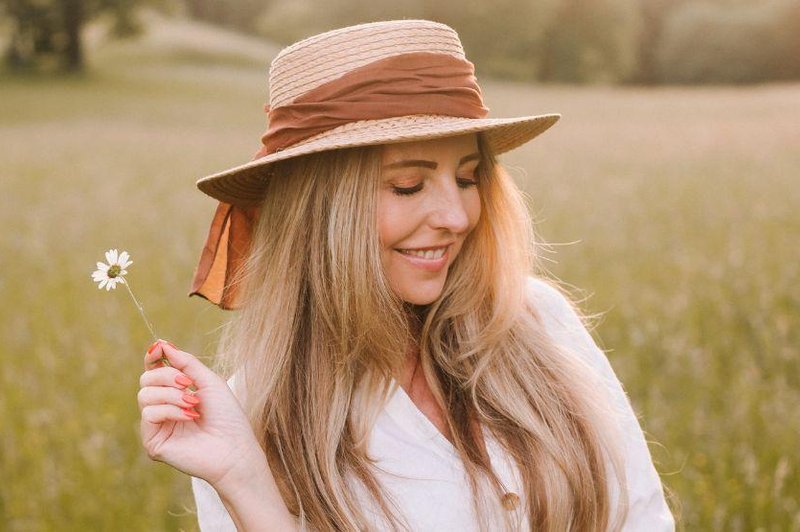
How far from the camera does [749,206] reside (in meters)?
9.32

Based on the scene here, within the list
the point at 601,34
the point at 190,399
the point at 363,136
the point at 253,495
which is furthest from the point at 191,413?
the point at 601,34

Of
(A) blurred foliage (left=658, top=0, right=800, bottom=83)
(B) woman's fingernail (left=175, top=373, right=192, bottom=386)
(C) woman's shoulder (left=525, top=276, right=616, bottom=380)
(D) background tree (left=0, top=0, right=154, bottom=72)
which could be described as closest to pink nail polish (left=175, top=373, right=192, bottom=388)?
(B) woman's fingernail (left=175, top=373, right=192, bottom=386)

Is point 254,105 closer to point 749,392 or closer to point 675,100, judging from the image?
point 675,100

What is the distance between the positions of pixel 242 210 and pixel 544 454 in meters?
1.15

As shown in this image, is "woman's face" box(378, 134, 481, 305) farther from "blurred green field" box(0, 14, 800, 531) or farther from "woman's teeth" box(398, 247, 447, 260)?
"blurred green field" box(0, 14, 800, 531)

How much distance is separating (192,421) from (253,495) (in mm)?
218

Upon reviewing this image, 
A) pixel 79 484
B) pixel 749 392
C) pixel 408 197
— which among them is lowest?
pixel 79 484

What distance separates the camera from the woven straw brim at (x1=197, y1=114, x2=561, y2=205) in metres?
2.30

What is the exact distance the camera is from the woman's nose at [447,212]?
2434 mm

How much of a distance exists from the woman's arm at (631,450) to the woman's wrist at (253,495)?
96 cm

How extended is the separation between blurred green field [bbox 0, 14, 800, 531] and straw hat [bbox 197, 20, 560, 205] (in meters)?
1.37

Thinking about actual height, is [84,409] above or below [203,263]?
below

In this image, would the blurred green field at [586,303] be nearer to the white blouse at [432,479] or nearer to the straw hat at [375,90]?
the white blouse at [432,479]

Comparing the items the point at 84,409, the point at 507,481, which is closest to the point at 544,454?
the point at 507,481
